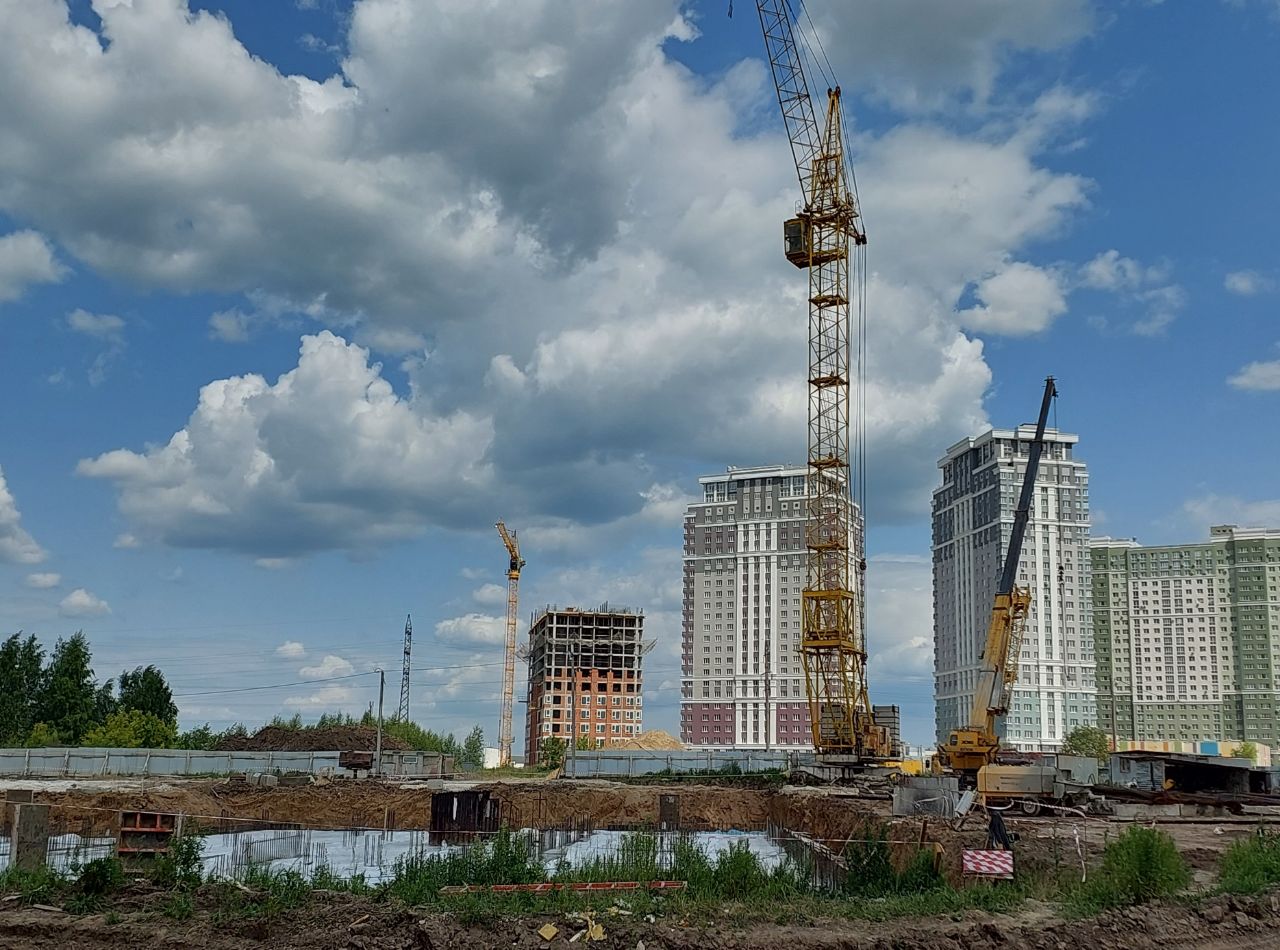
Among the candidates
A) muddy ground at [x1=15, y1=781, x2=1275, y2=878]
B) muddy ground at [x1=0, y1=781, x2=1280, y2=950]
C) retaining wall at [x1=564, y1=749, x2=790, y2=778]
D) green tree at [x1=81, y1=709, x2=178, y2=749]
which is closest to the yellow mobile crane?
muddy ground at [x1=15, y1=781, x2=1275, y2=878]

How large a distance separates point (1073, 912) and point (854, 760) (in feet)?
107

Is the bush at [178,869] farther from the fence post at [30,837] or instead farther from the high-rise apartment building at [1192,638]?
the high-rise apartment building at [1192,638]

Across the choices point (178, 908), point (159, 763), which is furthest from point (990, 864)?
point (159, 763)

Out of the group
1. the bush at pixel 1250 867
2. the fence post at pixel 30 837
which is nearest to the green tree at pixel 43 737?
the fence post at pixel 30 837

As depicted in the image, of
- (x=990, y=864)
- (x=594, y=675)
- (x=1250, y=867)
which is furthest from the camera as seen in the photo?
(x=594, y=675)

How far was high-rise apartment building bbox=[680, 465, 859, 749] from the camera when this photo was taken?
139m

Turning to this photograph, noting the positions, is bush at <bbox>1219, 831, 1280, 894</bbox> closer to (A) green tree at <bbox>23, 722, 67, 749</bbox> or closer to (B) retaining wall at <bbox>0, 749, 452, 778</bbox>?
(B) retaining wall at <bbox>0, 749, 452, 778</bbox>

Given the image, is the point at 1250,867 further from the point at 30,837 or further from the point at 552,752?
the point at 552,752

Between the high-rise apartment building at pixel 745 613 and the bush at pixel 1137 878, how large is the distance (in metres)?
118

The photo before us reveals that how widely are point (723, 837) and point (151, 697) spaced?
5899cm

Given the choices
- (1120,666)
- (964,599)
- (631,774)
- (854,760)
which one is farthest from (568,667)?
(854,760)

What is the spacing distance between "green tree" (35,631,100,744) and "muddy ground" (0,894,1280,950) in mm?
62397

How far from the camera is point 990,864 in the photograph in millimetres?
19656

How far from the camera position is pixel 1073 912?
17.4m
